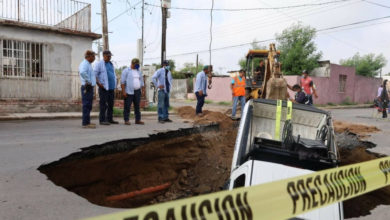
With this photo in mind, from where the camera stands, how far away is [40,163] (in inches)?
169

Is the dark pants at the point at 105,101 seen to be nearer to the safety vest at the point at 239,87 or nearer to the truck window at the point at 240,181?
the safety vest at the point at 239,87

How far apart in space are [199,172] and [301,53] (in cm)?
2441

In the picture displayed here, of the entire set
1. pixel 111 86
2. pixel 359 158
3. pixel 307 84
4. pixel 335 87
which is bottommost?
pixel 359 158

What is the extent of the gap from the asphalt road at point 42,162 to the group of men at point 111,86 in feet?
1.91

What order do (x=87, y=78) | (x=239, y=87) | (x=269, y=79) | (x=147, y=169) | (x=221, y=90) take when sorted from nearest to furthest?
(x=147, y=169), (x=87, y=78), (x=269, y=79), (x=239, y=87), (x=221, y=90)

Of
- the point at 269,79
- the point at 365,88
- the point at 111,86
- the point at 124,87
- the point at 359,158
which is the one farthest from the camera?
the point at 365,88

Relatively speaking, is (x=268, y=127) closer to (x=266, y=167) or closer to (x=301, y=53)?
(x=266, y=167)

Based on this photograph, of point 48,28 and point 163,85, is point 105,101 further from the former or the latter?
point 48,28

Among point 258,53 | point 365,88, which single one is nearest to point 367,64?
point 365,88

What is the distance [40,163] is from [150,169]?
2301 millimetres

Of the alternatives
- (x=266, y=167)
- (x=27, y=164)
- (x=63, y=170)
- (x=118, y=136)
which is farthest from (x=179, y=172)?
(x=266, y=167)

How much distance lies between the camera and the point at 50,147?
5203 millimetres

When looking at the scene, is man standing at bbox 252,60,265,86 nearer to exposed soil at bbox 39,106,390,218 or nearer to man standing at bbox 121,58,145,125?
exposed soil at bbox 39,106,390,218

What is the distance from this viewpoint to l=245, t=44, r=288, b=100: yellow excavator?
8.70m
